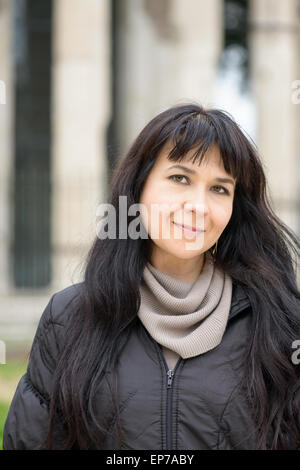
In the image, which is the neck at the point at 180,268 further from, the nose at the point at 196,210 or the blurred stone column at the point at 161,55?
the blurred stone column at the point at 161,55

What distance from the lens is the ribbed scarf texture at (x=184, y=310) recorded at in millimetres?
2168

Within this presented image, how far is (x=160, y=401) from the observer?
2119 mm

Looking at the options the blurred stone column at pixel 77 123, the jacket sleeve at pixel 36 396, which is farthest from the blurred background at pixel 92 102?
the jacket sleeve at pixel 36 396

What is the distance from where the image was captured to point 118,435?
2123 mm

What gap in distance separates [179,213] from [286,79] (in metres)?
9.85

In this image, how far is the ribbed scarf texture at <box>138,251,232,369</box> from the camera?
2.17 metres

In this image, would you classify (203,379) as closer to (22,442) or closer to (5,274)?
(22,442)

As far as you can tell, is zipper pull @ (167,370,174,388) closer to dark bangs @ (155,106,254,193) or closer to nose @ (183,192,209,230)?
nose @ (183,192,209,230)

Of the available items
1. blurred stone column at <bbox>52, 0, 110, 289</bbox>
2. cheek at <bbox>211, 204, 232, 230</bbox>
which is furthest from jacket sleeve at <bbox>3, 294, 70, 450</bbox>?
blurred stone column at <bbox>52, 0, 110, 289</bbox>

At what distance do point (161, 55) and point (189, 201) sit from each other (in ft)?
37.5

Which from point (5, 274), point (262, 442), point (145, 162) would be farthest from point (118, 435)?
point (5, 274)

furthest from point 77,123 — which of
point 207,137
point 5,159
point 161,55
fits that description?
point 207,137

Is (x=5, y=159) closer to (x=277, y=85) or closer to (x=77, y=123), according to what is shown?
(x=77, y=123)

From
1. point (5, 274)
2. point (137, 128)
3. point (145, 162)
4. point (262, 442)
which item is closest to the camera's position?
point (262, 442)
